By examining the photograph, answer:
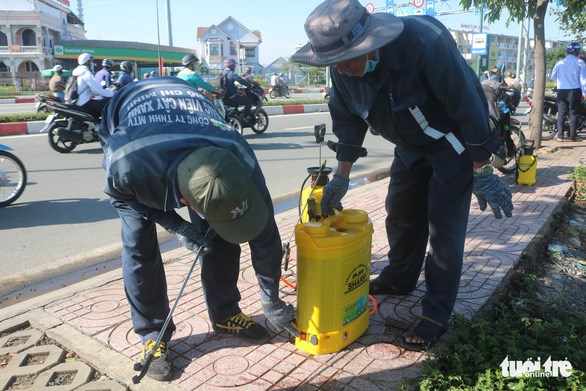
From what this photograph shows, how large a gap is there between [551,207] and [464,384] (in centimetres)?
352

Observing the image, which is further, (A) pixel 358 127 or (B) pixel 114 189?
(A) pixel 358 127

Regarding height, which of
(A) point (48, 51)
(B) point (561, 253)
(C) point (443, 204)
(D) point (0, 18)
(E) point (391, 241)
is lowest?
(B) point (561, 253)

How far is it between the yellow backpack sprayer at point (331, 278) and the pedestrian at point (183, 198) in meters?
0.12

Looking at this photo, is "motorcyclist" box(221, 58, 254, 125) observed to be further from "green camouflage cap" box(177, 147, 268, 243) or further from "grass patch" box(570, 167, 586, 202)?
"green camouflage cap" box(177, 147, 268, 243)

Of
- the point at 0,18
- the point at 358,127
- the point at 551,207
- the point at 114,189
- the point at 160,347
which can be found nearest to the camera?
the point at 114,189

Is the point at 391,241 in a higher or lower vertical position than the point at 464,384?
higher

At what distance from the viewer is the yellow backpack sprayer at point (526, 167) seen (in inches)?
237

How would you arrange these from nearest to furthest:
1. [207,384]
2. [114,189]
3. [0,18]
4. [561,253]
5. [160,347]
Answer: [114,189], [207,384], [160,347], [561,253], [0,18]

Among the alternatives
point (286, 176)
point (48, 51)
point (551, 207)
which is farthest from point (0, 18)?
point (551, 207)

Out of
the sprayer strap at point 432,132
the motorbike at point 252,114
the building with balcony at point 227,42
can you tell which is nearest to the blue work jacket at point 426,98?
the sprayer strap at point 432,132

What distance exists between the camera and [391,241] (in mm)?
3160

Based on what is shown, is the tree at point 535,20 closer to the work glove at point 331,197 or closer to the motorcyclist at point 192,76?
the motorcyclist at point 192,76

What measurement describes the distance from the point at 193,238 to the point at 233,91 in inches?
327

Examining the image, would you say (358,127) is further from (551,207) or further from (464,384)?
(551,207)
